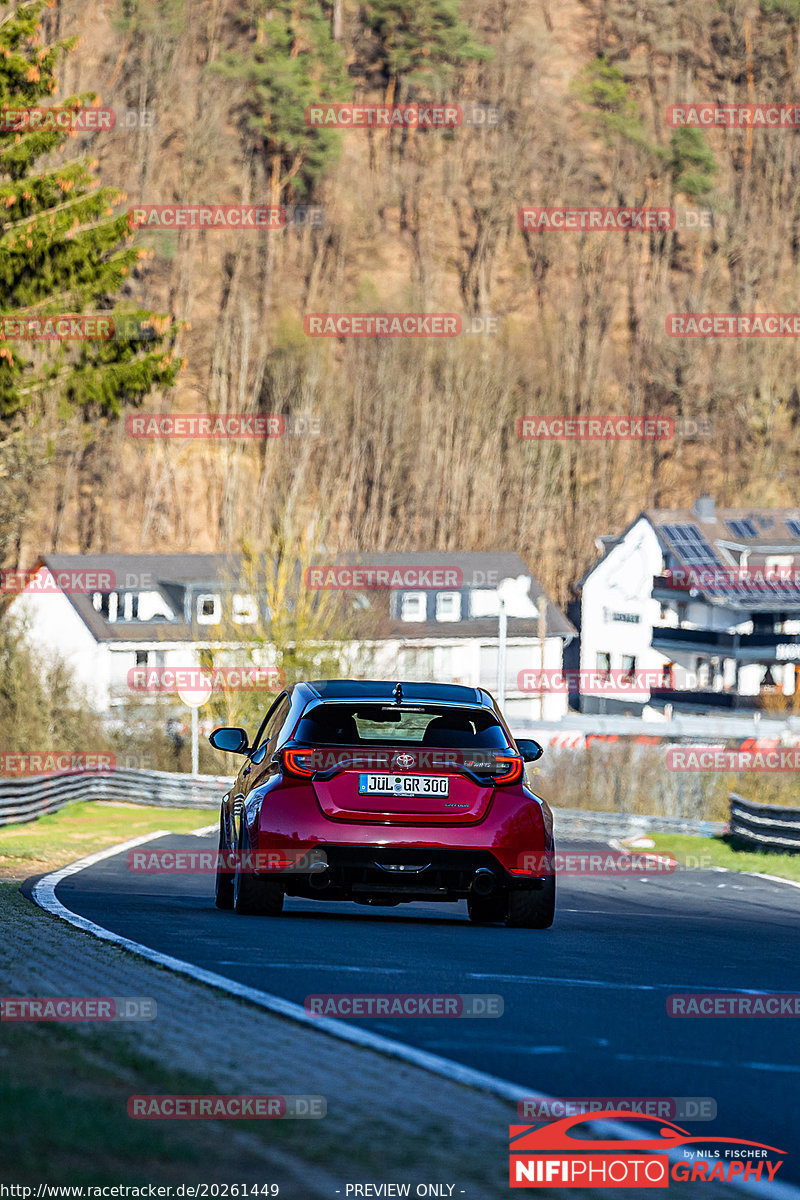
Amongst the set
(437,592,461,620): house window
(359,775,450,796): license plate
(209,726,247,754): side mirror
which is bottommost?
(359,775,450,796): license plate

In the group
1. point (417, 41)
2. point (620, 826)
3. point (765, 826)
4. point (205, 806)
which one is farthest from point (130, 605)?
point (765, 826)

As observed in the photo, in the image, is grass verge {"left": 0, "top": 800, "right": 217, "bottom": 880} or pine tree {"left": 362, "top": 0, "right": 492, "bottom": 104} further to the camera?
pine tree {"left": 362, "top": 0, "right": 492, "bottom": 104}

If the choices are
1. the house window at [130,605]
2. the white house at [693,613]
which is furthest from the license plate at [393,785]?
the white house at [693,613]

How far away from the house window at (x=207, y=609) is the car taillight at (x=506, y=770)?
2346 inches

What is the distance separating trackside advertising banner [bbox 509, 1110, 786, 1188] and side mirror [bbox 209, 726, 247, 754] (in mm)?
6856

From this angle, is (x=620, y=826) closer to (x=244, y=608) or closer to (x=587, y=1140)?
(x=587, y=1140)

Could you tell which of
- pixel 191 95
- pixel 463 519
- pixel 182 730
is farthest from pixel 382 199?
pixel 182 730

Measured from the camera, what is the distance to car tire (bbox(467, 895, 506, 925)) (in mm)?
11203

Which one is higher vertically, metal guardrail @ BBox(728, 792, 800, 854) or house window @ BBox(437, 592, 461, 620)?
house window @ BBox(437, 592, 461, 620)

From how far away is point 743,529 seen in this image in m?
78.6

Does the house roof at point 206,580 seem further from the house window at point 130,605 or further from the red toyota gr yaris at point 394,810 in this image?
the red toyota gr yaris at point 394,810

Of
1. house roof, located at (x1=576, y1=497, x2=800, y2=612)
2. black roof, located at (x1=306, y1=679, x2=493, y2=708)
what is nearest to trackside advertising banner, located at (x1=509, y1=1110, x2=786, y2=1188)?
black roof, located at (x1=306, y1=679, x2=493, y2=708)

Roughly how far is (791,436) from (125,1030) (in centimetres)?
9224

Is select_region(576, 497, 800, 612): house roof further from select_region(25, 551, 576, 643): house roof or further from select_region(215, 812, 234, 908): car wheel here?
select_region(215, 812, 234, 908): car wheel
